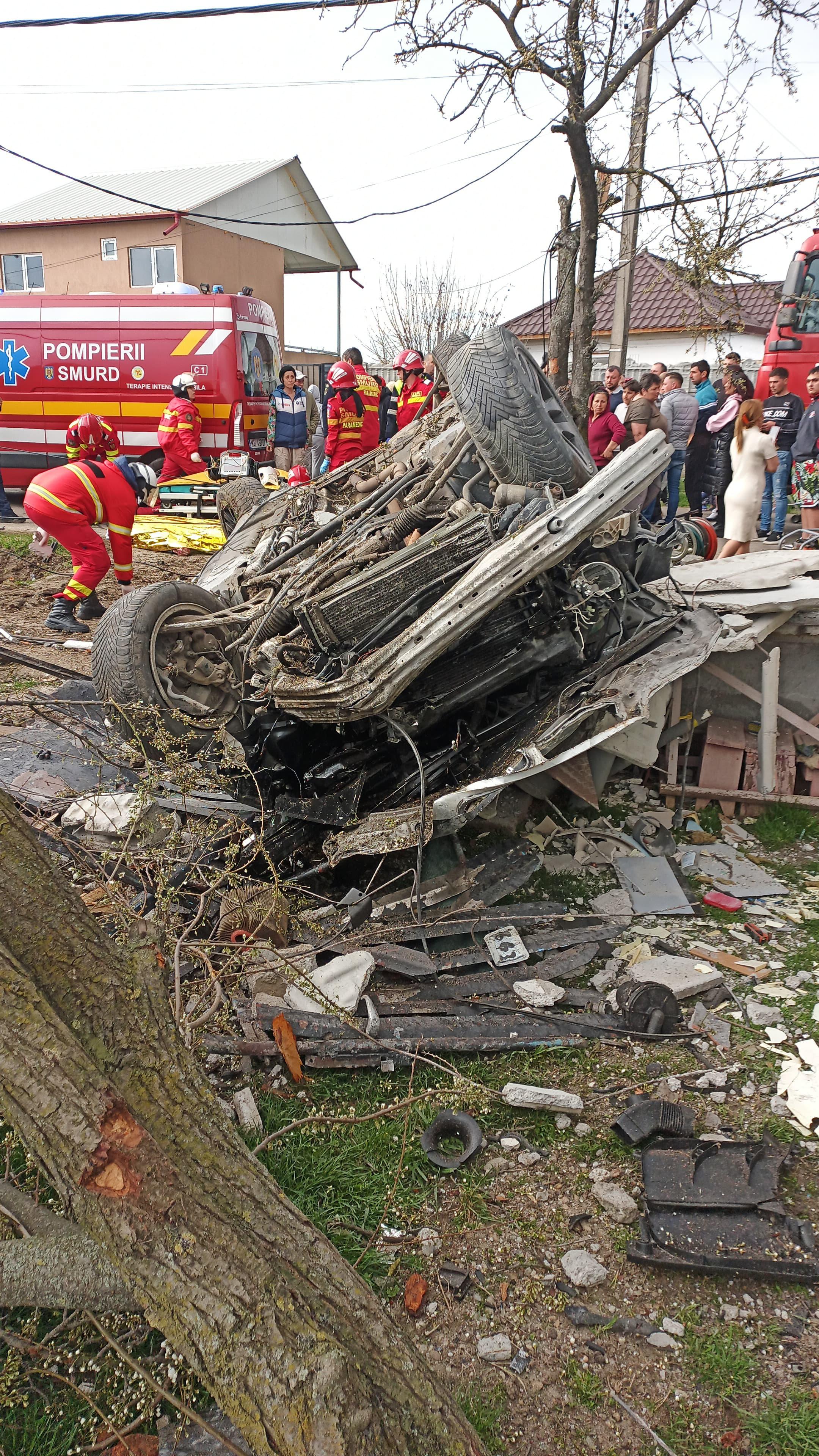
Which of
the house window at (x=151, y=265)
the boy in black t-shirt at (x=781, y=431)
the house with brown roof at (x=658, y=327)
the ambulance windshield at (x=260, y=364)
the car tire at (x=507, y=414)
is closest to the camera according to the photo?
the car tire at (x=507, y=414)

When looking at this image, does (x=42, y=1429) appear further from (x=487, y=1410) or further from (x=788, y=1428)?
(x=788, y=1428)

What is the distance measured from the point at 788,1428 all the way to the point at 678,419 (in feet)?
30.5

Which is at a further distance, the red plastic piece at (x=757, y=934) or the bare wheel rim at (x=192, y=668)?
the bare wheel rim at (x=192, y=668)

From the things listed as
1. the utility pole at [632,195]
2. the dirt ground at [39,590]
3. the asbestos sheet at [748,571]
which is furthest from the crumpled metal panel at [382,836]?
the utility pole at [632,195]

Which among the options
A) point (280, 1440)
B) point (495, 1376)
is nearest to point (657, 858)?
point (495, 1376)

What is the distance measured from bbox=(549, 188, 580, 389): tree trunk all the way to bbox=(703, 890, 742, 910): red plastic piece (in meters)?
5.62

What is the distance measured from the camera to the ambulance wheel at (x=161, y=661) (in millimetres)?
4578

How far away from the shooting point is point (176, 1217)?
58.9 inches

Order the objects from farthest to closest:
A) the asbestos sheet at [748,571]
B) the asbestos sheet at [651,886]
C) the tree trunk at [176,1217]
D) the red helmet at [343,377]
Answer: the red helmet at [343,377], the asbestos sheet at [748,571], the asbestos sheet at [651,886], the tree trunk at [176,1217]

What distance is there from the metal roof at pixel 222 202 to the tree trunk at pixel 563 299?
11.8 meters

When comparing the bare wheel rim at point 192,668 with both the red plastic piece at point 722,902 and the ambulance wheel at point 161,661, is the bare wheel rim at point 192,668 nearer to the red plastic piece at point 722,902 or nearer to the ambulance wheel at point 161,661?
the ambulance wheel at point 161,661

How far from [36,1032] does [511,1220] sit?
59.8 inches

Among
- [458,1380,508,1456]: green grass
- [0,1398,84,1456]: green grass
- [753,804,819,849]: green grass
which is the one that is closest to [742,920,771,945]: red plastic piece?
[753,804,819,849]: green grass

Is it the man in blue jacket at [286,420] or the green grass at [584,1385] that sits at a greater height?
the man in blue jacket at [286,420]
